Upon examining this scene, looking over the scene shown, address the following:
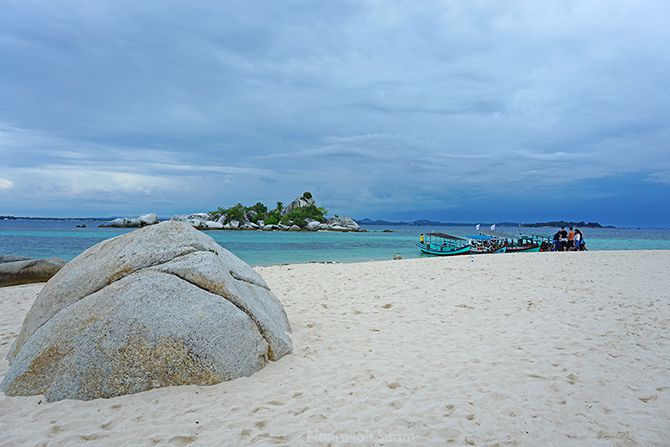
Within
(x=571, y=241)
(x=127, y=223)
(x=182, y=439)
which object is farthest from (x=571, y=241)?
(x=127, y=223)

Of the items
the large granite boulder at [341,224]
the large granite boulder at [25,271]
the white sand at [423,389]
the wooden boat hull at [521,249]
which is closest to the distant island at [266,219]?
the large granite boulder at [341,224]

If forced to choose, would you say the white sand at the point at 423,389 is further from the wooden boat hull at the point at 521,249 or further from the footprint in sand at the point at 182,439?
the wooden boat hull at the point at 521,249

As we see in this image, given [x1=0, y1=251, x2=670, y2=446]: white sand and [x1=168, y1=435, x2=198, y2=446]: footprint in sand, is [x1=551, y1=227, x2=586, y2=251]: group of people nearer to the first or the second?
[x1=0, y1=251, x2=670, y2=446]: white sand

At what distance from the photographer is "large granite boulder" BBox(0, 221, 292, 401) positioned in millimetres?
4719

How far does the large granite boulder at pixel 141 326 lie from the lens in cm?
472

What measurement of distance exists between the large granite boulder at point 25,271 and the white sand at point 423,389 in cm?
654

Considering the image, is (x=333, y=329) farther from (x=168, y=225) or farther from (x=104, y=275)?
(x=104, y=275)

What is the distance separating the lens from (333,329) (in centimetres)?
762

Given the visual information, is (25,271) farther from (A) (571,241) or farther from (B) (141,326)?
(A) (571,241)

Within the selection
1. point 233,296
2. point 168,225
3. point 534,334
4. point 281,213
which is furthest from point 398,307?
point 281,213

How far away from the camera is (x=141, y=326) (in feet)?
15.9

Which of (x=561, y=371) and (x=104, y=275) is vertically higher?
(x=104, y=275)

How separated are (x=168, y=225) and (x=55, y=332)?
6.72 ft

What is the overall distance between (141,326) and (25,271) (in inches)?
537
